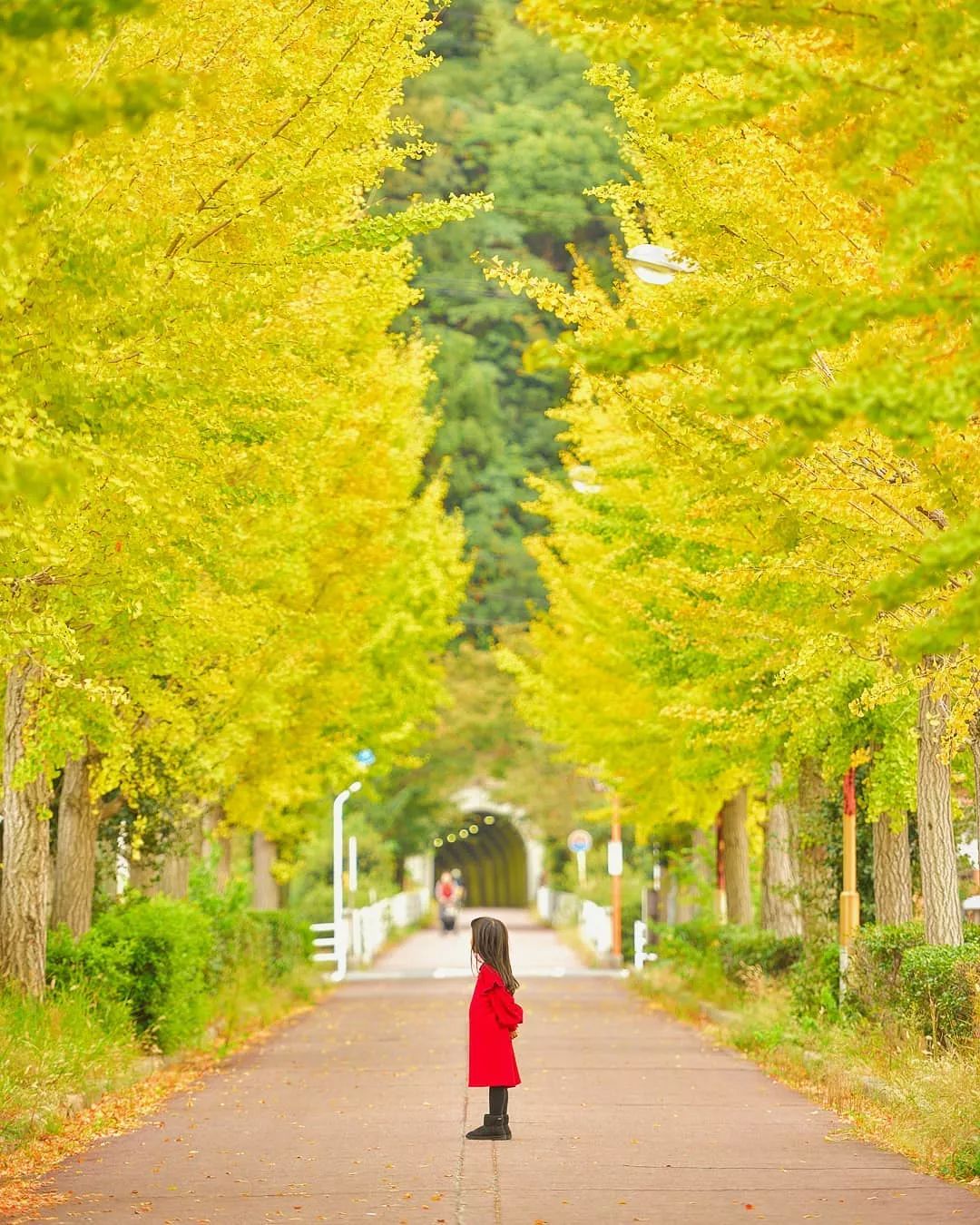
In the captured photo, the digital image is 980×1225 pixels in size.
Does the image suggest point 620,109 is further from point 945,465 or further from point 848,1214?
point 848,1214

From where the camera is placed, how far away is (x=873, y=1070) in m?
17.4

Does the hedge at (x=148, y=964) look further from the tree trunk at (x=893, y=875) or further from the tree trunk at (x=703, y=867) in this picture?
the tree trunk at (x=703, y=867)

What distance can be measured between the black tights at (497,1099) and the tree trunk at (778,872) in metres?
12.9

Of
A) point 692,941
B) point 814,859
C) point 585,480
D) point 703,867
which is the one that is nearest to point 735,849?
point 692,941

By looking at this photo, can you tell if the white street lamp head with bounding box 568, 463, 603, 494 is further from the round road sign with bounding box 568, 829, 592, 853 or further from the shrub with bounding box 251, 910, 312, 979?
the round road sign with bounding box 568, 829, 592, 853

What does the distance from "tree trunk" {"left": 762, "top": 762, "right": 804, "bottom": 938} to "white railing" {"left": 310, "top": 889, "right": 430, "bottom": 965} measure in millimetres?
12649

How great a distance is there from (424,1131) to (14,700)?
5.01 meters

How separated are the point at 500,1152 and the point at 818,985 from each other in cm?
794

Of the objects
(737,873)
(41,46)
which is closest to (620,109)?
(41,46)

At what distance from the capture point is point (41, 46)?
6887mm

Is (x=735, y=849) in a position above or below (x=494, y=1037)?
above

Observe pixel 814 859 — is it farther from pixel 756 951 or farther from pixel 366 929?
pixel 366 929

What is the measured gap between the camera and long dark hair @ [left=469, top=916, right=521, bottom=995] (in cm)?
1543

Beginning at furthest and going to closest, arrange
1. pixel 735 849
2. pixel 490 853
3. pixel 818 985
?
pixel 490 853, pixel 735 849, pixel 818 985
